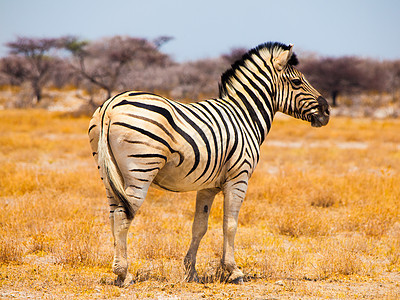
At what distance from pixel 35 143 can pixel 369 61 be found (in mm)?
38858

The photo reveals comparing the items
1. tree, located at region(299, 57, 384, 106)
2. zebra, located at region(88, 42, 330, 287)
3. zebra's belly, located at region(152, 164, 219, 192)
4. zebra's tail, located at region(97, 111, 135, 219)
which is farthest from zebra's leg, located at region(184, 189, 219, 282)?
tree, located at region(299, 57, 384, 106)

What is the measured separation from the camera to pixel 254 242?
5809mm

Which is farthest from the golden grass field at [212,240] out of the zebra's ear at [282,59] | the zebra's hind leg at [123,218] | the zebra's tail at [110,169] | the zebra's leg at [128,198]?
the zebra's ear at [282,59]

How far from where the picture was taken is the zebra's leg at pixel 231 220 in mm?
4246

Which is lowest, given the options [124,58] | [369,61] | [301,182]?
[301,182]

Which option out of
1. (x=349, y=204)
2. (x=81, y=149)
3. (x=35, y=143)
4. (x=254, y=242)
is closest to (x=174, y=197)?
(x=254, y=242)

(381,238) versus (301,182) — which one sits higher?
(301,182)

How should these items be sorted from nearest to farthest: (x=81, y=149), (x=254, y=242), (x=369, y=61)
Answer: (x=254, y=242) < (x=81, y=149) < (x=369, y=61)

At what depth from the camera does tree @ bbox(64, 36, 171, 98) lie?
97.0ft

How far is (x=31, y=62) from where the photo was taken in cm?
3569

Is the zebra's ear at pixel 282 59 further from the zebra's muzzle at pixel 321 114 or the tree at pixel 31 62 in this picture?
the tree at pixel 31 62

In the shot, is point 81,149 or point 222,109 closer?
point 222,109

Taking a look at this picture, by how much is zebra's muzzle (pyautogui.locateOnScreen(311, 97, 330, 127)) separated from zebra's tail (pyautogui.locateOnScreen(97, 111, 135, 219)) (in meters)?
2.36

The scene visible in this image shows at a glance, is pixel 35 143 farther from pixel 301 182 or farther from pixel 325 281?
pixel 325 281
